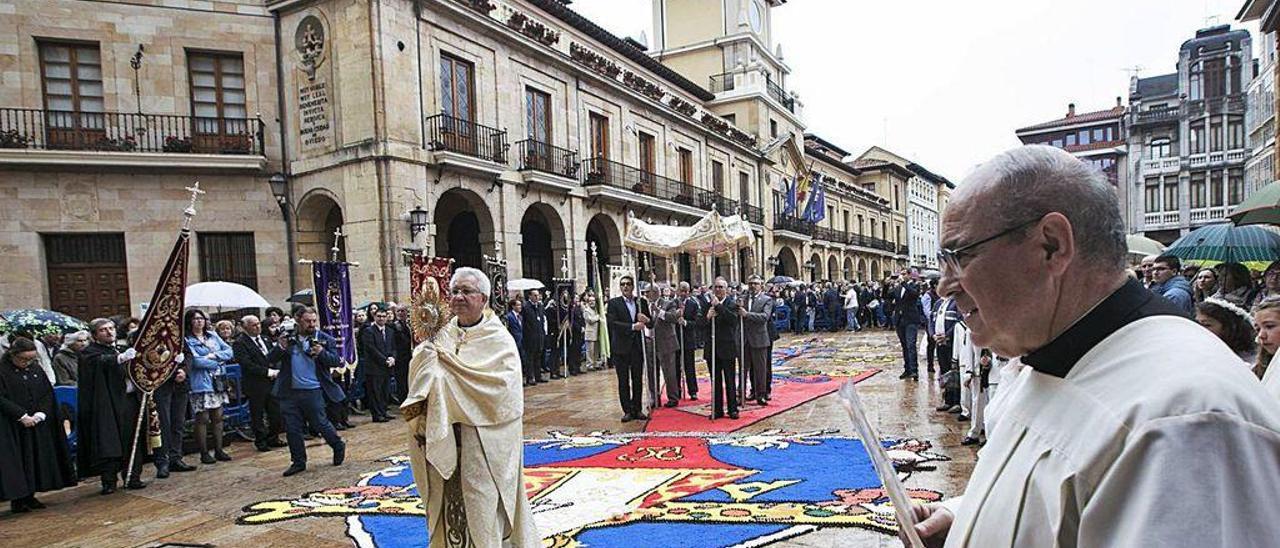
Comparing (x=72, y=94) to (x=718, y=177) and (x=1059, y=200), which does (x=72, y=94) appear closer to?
(x=1059, y=200)

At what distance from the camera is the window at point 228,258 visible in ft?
51.2

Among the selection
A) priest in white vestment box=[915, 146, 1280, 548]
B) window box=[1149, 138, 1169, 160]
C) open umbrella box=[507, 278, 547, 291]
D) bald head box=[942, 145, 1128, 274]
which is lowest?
open umbrella box=[507, 278, 547, 291]

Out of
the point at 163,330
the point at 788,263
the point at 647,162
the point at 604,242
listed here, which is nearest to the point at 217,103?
the point at 163,330

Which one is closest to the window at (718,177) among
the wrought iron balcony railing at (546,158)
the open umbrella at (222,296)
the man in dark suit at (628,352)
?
the wrought iron balcony railing at (546,158)

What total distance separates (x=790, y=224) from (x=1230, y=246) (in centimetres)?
2637

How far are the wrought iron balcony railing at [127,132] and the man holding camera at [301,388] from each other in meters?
9.58

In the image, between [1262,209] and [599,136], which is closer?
[1262,209]

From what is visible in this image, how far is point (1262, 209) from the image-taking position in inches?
336

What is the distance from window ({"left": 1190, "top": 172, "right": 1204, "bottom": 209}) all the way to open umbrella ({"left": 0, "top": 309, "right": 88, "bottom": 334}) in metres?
50.5

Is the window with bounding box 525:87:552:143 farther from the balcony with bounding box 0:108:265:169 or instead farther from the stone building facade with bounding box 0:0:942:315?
the balcony with bounding box 0:108:265:169

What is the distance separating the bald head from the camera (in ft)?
3.82

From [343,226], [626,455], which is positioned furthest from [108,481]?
[343,226]

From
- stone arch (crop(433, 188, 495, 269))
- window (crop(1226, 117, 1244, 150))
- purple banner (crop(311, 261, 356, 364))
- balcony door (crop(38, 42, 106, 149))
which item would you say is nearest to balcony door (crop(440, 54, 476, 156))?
stone arch (crop(433, 188, 495, 269))

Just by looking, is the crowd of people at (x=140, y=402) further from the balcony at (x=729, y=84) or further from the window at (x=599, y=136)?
the balcony at (x=729, y=84)
